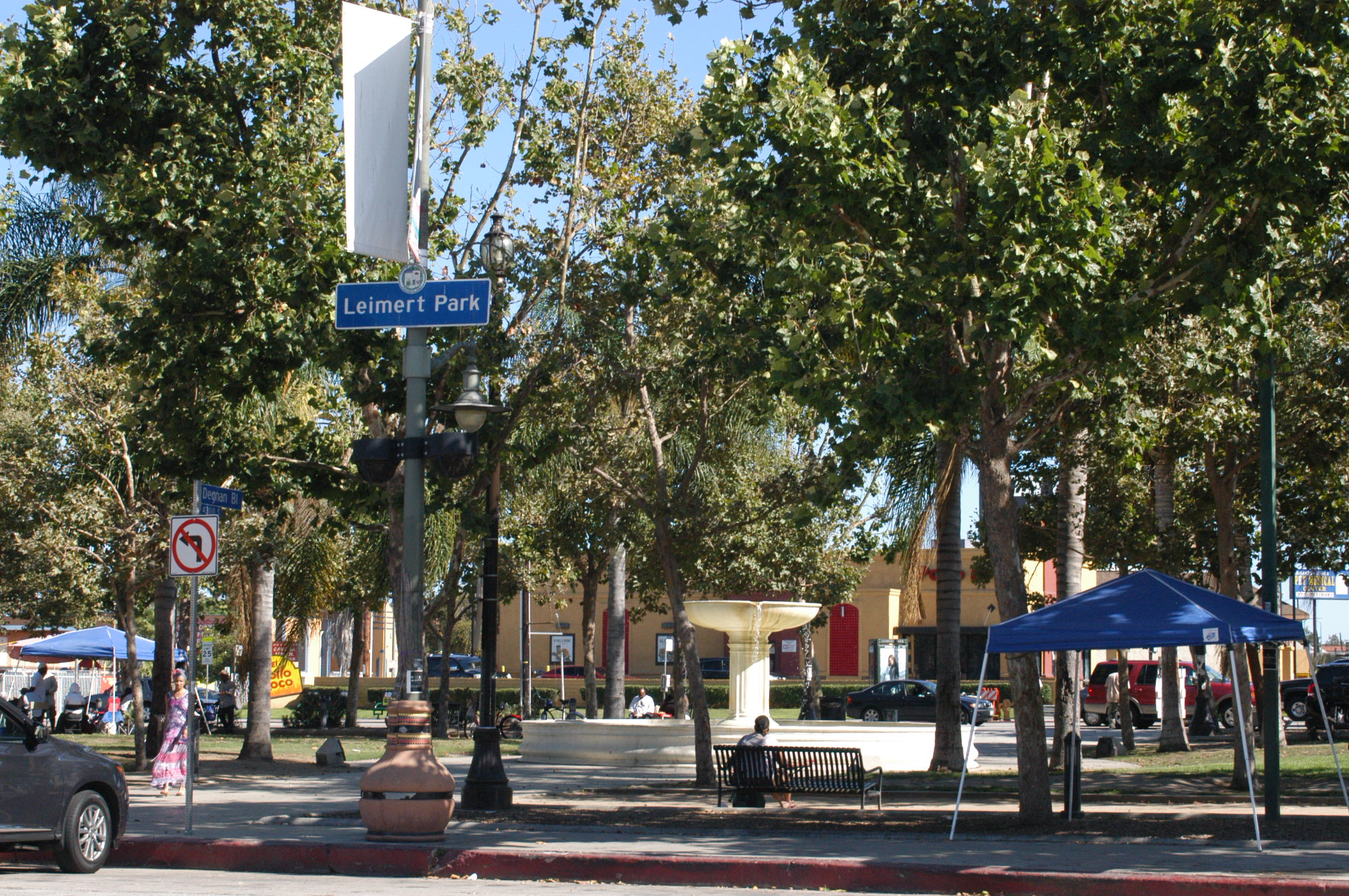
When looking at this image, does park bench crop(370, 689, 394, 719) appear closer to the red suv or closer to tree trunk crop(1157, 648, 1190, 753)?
the red suv

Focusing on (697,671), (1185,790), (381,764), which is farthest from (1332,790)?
(381,764)

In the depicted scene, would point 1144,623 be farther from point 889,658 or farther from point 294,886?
point 889,658

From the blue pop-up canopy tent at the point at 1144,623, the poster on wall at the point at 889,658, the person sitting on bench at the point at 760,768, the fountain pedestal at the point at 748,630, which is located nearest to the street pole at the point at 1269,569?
the blue pop-up canopy tent at the point at 1144,623

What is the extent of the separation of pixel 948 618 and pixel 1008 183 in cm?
1055

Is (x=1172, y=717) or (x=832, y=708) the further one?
(x=832, y=708)

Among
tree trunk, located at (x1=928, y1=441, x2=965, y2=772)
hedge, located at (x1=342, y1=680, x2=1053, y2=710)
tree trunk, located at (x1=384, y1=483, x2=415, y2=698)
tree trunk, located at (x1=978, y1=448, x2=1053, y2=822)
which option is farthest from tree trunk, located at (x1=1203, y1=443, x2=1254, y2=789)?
hedge, located at (x1=342, y1=680, x2=1053, y2=710)

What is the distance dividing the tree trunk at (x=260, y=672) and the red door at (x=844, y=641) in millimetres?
40653

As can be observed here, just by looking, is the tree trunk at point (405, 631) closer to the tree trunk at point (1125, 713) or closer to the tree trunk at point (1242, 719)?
the tree trunk at point (1242, 719)

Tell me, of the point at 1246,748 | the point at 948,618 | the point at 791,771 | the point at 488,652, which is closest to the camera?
the point at 1246,748

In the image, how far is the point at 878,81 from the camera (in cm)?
1292

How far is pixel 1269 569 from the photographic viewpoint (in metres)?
13.7

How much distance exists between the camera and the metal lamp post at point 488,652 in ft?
45.6

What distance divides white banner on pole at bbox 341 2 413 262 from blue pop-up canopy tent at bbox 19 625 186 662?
82.7 ft

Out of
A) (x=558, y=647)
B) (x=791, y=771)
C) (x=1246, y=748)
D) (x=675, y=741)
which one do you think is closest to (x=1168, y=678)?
(x=675, y=741)
